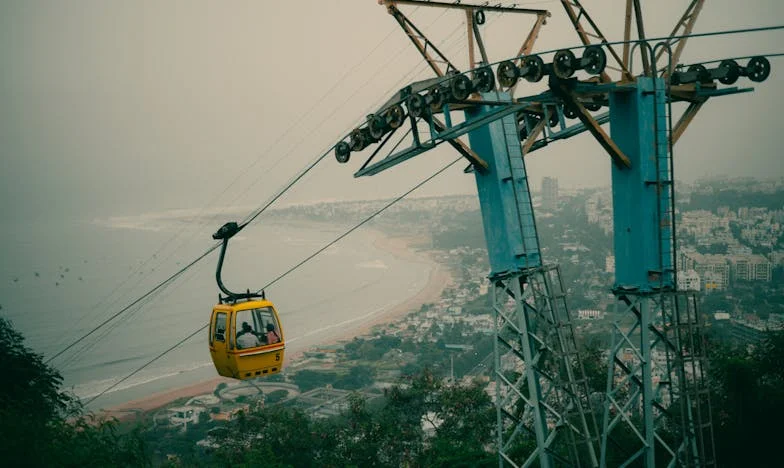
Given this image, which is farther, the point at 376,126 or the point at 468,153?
the point at 376,126

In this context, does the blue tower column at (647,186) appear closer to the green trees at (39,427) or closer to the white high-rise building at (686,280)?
the white high-rise building at (686,280)

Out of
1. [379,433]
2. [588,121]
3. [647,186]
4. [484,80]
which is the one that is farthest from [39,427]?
[647,186]

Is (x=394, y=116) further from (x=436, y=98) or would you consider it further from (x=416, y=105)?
(x=436, y=98)

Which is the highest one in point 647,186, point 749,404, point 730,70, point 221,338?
point 730,70

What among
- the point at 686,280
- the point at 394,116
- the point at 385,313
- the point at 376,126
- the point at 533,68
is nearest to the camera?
the point at 533,68

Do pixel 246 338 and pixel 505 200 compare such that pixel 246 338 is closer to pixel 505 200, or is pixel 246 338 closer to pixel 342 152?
pixel 342 152

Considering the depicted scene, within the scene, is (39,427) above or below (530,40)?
below

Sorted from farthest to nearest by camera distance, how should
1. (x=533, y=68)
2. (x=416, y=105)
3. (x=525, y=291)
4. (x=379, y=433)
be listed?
(x=379, y=433)
(x=416, y=105)
(x=525, y=291)
(x=533, y=68)

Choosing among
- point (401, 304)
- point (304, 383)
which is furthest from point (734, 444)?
point (401, 304)

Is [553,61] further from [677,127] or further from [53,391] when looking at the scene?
[53,391]
